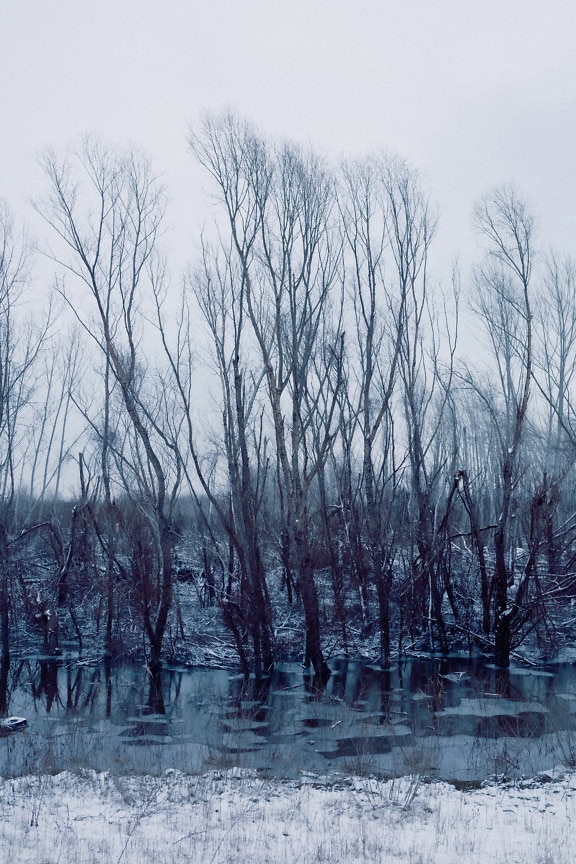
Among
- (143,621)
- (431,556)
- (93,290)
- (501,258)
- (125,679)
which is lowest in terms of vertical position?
(125,679)

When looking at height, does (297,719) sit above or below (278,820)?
below

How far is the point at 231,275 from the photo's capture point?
595 inches

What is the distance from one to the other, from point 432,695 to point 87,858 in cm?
790

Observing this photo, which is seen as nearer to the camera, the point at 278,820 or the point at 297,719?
the point at 278,820

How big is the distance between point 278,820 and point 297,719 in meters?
4.58

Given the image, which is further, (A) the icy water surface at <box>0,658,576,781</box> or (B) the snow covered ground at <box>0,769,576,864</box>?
(A) the icy water surface at <box>0,658,576,781</box>

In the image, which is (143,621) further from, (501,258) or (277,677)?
(501,258)

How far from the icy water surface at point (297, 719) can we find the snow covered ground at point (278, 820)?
2.66 feet

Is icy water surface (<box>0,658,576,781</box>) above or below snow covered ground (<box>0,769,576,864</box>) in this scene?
below

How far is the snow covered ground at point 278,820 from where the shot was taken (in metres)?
4.69

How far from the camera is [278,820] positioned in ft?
17.9

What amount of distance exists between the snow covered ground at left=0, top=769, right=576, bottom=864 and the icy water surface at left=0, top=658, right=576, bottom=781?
81 cm

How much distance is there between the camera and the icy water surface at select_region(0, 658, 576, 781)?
7633 millimetres

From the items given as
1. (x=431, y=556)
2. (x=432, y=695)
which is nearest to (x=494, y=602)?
(x=431, y=556)
